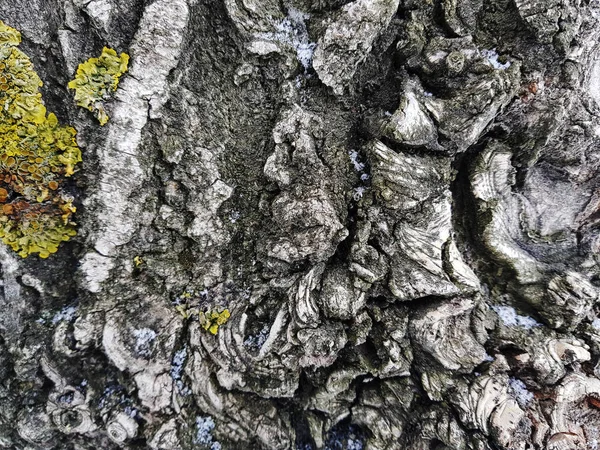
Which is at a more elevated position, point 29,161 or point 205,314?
point 29,161

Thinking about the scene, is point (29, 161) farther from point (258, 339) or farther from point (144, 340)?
point (258, 339)

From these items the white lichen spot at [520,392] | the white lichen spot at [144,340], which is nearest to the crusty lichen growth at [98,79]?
the white lichen spot at [144,340]

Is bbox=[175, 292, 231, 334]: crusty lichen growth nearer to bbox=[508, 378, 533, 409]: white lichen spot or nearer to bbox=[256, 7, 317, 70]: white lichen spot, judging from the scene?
bbox=[256, 7, 317, 70]: white lichen spot

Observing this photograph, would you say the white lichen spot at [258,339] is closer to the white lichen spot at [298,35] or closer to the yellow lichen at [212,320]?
the yellow lichen at [212,320]

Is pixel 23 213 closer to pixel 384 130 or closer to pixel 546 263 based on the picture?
pixel 384 130

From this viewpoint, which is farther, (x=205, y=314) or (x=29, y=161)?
(x=205, y=314)

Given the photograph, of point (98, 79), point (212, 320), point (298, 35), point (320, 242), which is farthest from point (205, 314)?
point (298, 35)
